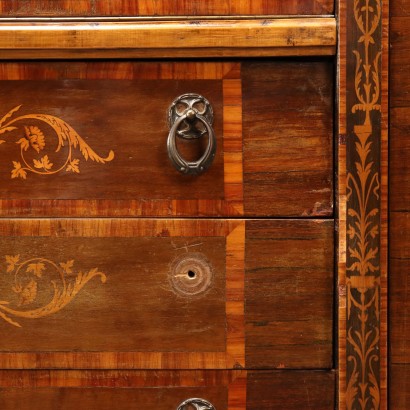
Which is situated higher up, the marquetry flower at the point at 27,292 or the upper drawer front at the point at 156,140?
the upper drawer front at the point at 156,140

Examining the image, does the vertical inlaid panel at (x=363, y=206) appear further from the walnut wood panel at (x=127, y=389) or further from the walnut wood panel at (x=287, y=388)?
the walnut wood panel at (x=127, y=389)

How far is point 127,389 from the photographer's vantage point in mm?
660

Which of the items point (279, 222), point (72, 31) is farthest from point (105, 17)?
point (279, 222)

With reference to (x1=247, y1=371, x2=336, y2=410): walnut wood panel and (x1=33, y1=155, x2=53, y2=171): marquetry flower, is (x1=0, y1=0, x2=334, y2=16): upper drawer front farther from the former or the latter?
(x1=247, y1=371, x2=336, y2=410): walnut wood panel

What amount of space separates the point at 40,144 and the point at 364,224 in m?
0.36

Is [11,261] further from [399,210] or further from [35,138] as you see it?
[399,210]

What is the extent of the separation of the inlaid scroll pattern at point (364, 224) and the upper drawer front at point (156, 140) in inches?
1.3

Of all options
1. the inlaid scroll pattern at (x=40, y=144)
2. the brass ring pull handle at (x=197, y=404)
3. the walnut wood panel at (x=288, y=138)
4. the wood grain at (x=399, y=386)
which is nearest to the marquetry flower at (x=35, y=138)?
the inlaid scroll pattern at (x=40, y=144)

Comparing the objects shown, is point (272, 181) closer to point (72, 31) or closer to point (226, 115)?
point (226, 115)

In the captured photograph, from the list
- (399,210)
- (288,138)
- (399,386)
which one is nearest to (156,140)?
(288,138)

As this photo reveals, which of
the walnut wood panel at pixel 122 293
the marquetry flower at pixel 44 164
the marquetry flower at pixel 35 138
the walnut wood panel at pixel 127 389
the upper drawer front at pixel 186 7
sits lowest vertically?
the walnut wood panel at pixel 127 389

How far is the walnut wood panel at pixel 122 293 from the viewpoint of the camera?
2.11 feet

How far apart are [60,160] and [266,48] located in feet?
0.82

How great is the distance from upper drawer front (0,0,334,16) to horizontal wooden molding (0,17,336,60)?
14 millimetres
